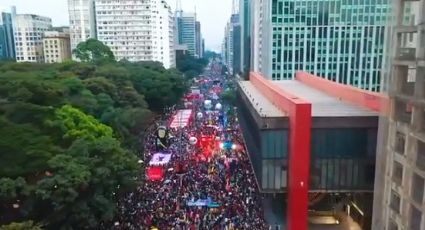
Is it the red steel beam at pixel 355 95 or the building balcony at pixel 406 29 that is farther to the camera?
the red steel beam at pixel 355 95

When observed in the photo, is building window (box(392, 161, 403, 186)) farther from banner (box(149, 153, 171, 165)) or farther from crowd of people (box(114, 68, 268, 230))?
banner (box(149, 153, 171, 165))

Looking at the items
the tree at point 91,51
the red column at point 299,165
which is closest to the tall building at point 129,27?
the tree at point 91,51

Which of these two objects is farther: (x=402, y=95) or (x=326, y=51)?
(x=326, y=51)

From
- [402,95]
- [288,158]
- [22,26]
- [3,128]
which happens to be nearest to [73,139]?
[3,128]

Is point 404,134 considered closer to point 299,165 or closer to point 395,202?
point 395,202

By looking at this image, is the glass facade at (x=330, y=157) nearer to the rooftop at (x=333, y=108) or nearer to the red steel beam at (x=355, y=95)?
the rooftop at (x=333, y=108)

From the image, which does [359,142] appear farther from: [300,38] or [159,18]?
[159,18]

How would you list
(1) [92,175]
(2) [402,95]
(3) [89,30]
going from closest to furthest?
(2) [402,95], (1) [92,175], (3) [89,30]

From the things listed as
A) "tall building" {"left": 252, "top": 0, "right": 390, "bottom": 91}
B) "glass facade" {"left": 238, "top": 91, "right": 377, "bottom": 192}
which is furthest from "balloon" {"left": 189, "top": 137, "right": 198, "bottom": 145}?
"tall building" {"left": 252, "top": 0, "right": 390, "bottom": 91}
